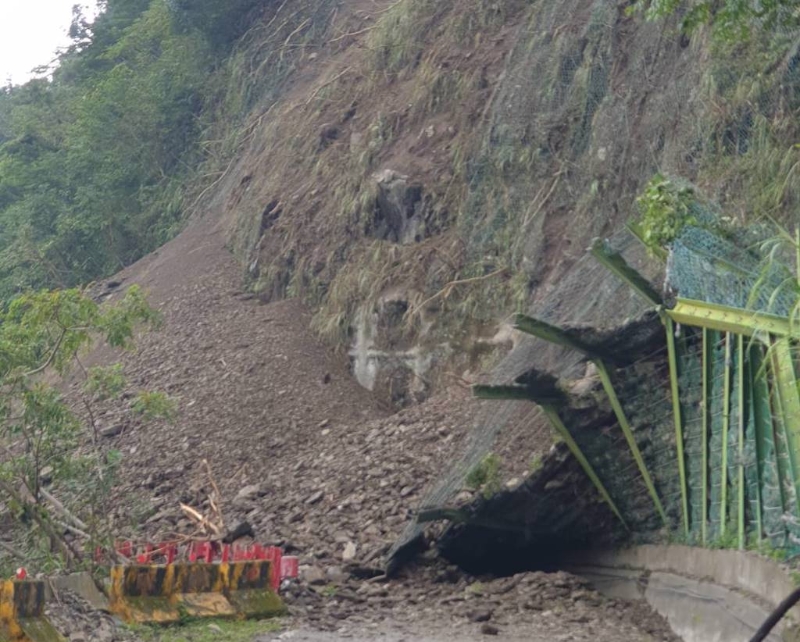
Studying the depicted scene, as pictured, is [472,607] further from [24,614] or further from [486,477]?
[24,614]

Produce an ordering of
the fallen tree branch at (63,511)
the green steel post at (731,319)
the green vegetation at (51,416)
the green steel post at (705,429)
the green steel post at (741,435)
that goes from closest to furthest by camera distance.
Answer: the green steel post at (731,319), the green steel post at (741,435), the green steel post at (705,429), the green vegetation at (51,416), the fallen tree branch at (63,511)

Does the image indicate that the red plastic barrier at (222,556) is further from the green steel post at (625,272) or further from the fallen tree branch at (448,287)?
the fallen tree branch at (448,287)

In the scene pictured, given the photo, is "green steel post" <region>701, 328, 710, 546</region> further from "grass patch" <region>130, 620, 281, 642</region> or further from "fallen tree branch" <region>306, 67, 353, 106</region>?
"fallen tree branch" <region>306, 67, 353, 106</region>

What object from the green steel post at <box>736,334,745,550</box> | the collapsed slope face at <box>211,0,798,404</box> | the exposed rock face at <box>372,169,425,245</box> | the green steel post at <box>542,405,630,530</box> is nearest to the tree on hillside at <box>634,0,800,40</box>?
the collapsed slope face at <box>211,0,798,404</box>

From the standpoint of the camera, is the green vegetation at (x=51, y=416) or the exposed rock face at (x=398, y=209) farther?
the exposed rock face at (x=398, y=209)

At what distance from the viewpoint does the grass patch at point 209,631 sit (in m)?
8.70

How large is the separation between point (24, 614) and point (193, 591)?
7.10 feet

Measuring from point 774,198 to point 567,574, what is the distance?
13.2 feet

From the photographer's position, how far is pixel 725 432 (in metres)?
8.32

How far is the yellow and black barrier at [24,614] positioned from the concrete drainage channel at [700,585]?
4.30m

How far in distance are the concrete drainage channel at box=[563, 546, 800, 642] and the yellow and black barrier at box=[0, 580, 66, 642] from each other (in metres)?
4.30

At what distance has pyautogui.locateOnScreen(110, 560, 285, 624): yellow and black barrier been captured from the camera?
30.1 feet

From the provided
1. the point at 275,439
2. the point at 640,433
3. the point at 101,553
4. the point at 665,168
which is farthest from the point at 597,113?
the point at 101,553

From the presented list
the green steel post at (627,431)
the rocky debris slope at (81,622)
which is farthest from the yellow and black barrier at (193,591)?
the green steel post at (627,431)
